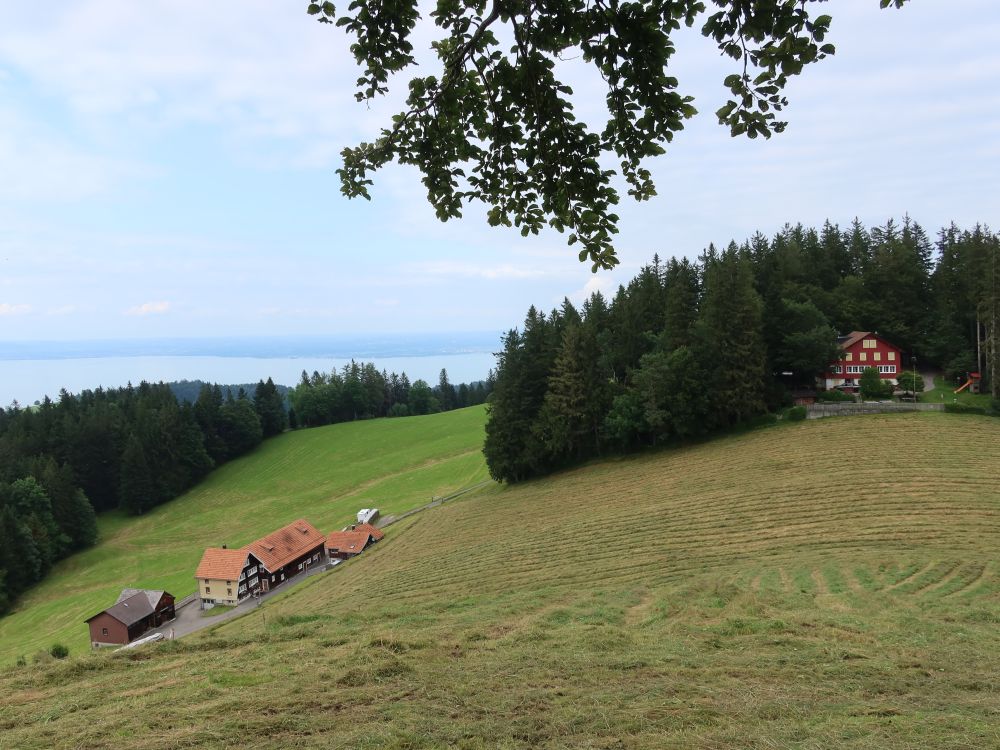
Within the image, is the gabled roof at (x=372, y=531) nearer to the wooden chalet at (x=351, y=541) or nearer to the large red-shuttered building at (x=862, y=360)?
the wooden chalet at (x=351, y=541)

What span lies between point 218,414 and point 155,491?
13.6m

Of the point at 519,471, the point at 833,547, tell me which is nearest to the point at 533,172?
the point at 833,547

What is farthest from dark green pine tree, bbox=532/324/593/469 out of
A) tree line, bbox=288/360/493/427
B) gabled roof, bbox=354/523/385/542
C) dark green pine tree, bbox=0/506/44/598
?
dark green pine tree, bbox=0/506/44/598

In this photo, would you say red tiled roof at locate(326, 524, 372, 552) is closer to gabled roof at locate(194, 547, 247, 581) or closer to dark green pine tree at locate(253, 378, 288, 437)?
gabled roof at locate(194, 547, 247, 581)

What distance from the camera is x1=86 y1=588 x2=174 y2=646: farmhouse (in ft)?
84.3

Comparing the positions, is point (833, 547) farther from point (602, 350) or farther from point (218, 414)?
point (218, 414)

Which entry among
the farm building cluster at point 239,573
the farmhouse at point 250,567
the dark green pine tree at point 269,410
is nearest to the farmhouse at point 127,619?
the farm building cluster at point 239,573

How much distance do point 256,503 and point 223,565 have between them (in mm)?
21791

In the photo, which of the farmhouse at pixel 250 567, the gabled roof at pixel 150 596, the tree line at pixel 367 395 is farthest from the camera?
the tree line at pixel 367 395

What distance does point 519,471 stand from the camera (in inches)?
1492

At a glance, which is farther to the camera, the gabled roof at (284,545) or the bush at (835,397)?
the bush at (835,397)

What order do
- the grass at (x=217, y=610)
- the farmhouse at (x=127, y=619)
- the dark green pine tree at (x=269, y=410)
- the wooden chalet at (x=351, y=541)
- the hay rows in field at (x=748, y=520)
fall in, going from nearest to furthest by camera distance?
the hay rows in field at (x=748, y=520), the farmhouse at (x=127, y=619), the grass at (x=217, y=610), the wooden chalet at (x=351, y=541), the dark green pine tree at (x=269, y=410)

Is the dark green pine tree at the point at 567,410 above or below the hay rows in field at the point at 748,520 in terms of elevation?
above

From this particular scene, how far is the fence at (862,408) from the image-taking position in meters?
32.8
